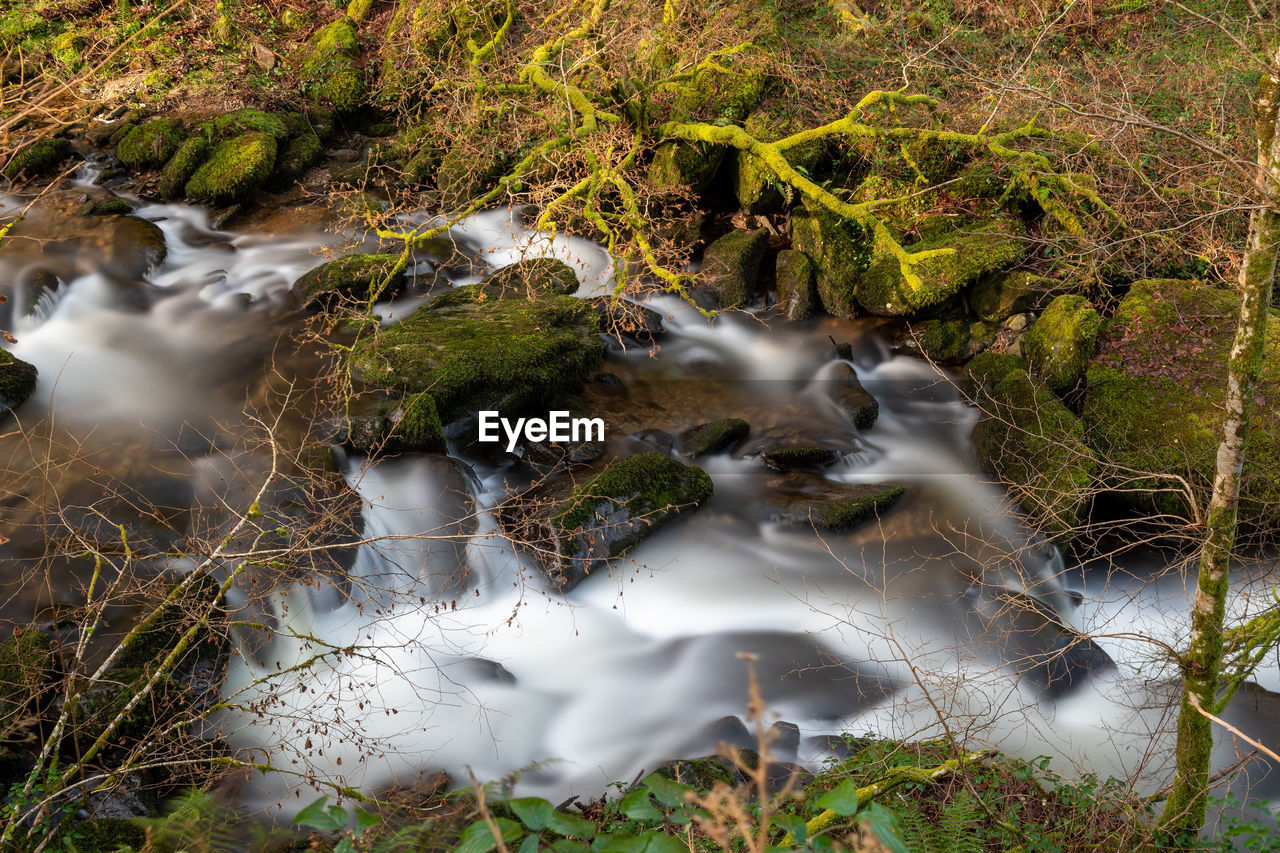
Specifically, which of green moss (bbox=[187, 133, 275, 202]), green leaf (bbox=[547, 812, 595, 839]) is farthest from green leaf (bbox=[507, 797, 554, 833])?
green moss (bbox=[187, 133, 275, 202])

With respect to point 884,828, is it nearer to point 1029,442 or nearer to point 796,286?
point 1029,442

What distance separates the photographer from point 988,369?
8547 millimetres

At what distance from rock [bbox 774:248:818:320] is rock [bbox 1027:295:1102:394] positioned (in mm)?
2551

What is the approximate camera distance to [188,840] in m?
3.25

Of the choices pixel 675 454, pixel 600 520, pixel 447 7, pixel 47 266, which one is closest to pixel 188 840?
pixel 600 520

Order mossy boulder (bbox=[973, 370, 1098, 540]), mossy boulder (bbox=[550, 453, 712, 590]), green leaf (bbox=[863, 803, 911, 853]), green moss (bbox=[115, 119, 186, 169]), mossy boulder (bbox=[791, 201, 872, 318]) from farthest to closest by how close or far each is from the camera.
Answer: green moss (bbox=[115, 119, 186, 169]) < mossy boulder (bbox=[791, 201, 872, 318]) < mossy boulder (bbox=[973, 370, 1098, 540]) < mossy boulder (bbox=[550, 453, 712, 590]) < green leaf (bbox=[863, 803, 911, 853])

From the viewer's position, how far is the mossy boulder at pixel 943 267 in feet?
29.8

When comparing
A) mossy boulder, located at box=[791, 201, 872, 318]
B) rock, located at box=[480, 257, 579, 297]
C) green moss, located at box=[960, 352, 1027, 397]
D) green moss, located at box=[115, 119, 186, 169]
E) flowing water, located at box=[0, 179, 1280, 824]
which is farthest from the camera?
green moss, located at box=[115, 119, 186, 169]

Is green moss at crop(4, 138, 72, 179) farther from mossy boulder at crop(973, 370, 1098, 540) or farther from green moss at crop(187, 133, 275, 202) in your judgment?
mossy boulder at crop(973, 370, 1098, 540)

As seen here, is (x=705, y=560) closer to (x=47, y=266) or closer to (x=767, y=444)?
(x=767, y=444)

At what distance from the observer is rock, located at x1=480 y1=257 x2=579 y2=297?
370 inches

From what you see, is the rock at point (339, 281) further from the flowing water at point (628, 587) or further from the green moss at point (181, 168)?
the green moss at point (181, 168)

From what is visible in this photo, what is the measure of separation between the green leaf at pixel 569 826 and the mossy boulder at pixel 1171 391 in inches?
260

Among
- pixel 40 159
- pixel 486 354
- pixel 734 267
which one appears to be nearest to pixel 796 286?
pixel 734 267
